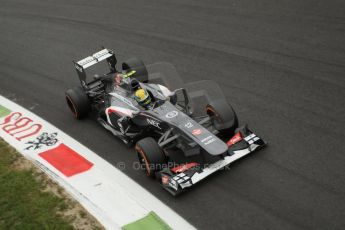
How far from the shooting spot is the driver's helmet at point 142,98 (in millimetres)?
9219

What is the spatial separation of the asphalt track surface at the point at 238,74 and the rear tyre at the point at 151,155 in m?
0.33

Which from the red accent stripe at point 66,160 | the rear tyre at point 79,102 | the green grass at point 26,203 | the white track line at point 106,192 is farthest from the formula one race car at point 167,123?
the green grass at point 26,203

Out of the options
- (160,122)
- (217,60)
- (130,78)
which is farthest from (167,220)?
(217,60)

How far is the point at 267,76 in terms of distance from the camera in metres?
11.8

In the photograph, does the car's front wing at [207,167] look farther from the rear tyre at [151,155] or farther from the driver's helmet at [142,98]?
the driver's helmet at [142,98]

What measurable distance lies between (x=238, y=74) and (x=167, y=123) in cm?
408

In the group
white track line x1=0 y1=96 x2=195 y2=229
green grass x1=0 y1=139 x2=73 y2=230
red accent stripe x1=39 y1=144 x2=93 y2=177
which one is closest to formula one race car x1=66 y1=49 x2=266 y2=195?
white track line x1=0 y1=96 x2=195 y2=229

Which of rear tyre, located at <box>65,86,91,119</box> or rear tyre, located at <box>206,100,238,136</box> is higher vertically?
rear tyre, located at <box>206,100,238,136</box>

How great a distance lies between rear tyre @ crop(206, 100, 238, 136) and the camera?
8852 millimetres

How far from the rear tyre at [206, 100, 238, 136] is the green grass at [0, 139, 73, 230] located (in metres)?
3.29

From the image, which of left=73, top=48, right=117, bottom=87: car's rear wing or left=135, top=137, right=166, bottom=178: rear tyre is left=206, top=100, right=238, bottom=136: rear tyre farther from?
left=73, top=48, right=117, bottom=87: car's rear wing

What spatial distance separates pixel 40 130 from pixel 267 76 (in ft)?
19.2

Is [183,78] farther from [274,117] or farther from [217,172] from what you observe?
[217,172]

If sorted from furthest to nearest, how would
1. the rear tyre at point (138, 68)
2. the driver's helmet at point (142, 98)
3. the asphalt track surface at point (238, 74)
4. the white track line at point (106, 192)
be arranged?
the rear tyre at point (138, 68) → the driver's helmet at point (142, 98) → the asphalt track surface at point (238, 74) → the white track line at point (106, 192)
